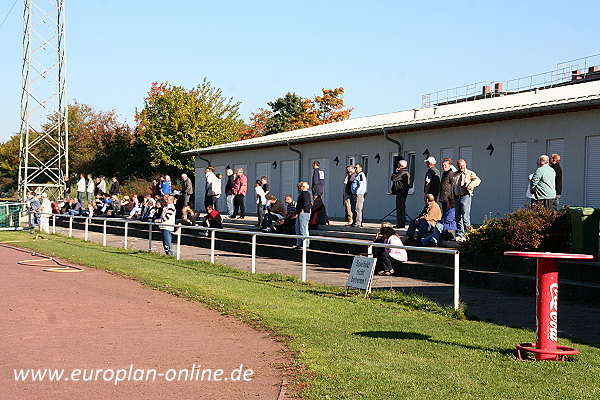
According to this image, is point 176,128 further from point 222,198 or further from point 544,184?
point 544,184

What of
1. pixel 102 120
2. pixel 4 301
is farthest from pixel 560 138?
pixel 102 120

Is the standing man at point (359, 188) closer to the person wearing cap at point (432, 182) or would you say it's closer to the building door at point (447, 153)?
the person wearing cap at point (432, 182)

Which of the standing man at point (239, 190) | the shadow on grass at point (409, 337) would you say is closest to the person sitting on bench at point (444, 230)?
the shadow on grass at point (409, 337)

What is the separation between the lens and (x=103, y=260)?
20.3m

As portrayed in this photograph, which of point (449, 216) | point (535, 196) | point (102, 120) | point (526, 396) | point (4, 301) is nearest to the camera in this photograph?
point (526, 396)

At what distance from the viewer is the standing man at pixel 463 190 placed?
1717 centimetres

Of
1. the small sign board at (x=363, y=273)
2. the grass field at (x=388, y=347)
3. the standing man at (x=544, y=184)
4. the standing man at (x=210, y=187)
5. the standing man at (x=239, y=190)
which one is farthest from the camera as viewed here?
the standing man at (x=239, y=190)

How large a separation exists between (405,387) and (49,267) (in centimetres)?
1338

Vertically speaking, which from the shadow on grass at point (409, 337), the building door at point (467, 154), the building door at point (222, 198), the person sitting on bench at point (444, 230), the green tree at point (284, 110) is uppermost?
the green tree at point (284, 110)

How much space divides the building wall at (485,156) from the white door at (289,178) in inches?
5.8

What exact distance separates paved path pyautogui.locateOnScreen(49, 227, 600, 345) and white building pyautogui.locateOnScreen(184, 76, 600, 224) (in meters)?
6.35

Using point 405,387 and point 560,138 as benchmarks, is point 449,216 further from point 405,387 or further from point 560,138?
point 405,387

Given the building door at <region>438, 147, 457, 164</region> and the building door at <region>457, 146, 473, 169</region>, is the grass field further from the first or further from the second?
the building door at <region>438, 147, 457, 164</region>

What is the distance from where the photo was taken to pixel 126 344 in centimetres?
884
